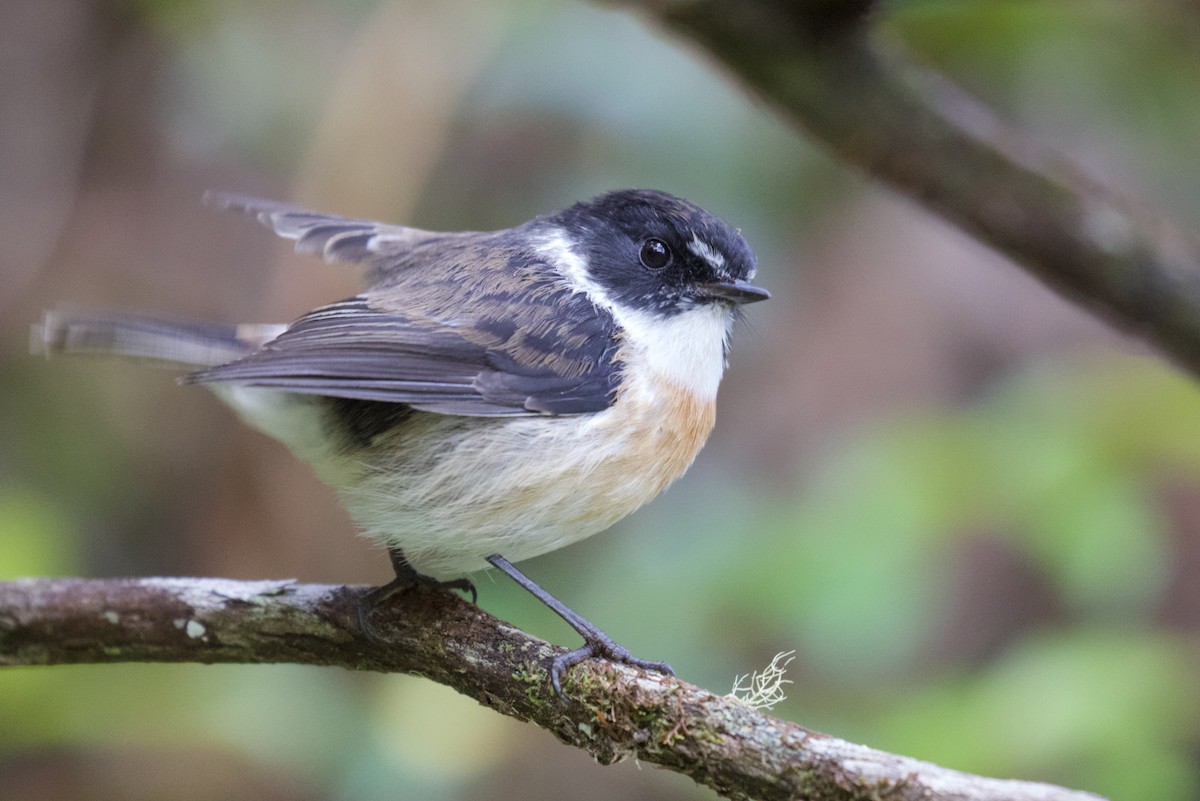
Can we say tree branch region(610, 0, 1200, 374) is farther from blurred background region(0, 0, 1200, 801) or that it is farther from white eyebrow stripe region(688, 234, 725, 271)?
white eyebrow stripe region(688, 234, 725, 271)

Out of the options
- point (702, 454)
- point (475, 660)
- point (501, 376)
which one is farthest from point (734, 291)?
point (702, 454)

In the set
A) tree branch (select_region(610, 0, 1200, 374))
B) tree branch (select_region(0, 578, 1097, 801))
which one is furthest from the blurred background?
tree branch (select_region(0, 578, 1097, 801))

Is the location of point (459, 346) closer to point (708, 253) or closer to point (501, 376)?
point (501, 376)

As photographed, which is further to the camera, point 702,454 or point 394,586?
point 702,454

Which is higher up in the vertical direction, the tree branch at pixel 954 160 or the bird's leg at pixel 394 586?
the tree branch at pixel 954 160

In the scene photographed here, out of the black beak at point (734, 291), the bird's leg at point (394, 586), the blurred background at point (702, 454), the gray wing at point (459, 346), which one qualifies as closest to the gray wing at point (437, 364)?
the gray wing at point (459, 346)

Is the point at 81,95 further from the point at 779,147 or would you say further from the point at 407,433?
the point at 407,433

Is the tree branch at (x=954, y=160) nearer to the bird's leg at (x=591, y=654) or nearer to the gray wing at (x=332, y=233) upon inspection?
the gray wing at (x=332, y=233)
